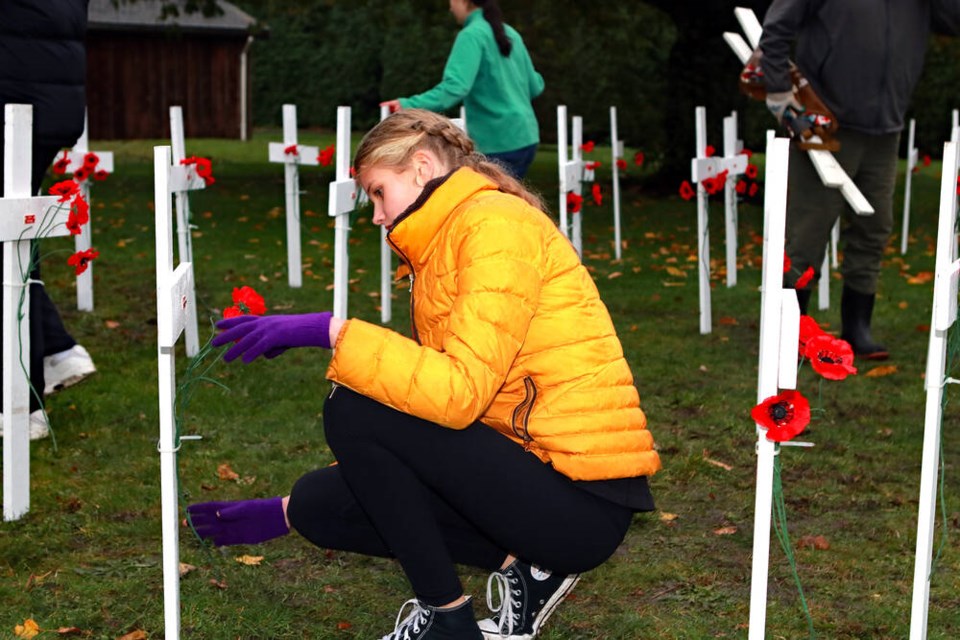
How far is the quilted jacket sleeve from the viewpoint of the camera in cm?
260

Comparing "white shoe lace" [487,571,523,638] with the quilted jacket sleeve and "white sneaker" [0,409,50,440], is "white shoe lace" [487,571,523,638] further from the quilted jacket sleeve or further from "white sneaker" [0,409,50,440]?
"white sneaker" [0,409,50,440]

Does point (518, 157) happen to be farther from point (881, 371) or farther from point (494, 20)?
point (881, 371)

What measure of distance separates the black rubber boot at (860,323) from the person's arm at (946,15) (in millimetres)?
1332

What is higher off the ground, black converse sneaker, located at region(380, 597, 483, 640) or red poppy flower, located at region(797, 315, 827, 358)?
red poppy flower, located at region(797, 315, 827, 358)

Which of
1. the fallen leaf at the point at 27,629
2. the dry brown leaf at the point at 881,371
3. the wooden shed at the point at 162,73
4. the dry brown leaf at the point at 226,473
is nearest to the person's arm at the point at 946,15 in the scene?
the dry brown leaf at the point at 881,371

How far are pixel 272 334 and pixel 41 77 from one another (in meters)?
2.50

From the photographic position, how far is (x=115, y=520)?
4023 mm

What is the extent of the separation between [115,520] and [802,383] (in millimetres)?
3398

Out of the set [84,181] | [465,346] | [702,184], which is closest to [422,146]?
[465,346]

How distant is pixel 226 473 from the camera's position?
451 cm

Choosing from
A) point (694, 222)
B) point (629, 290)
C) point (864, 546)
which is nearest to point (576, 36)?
point (694, 222)

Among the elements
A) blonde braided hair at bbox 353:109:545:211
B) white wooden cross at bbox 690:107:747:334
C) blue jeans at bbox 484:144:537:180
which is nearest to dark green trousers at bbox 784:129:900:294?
white wooden cross at bbox 690:107:747:334

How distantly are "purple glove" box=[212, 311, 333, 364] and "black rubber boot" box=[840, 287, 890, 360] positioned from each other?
4.39 m

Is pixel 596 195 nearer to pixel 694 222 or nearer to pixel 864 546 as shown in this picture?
pixel 864 546
